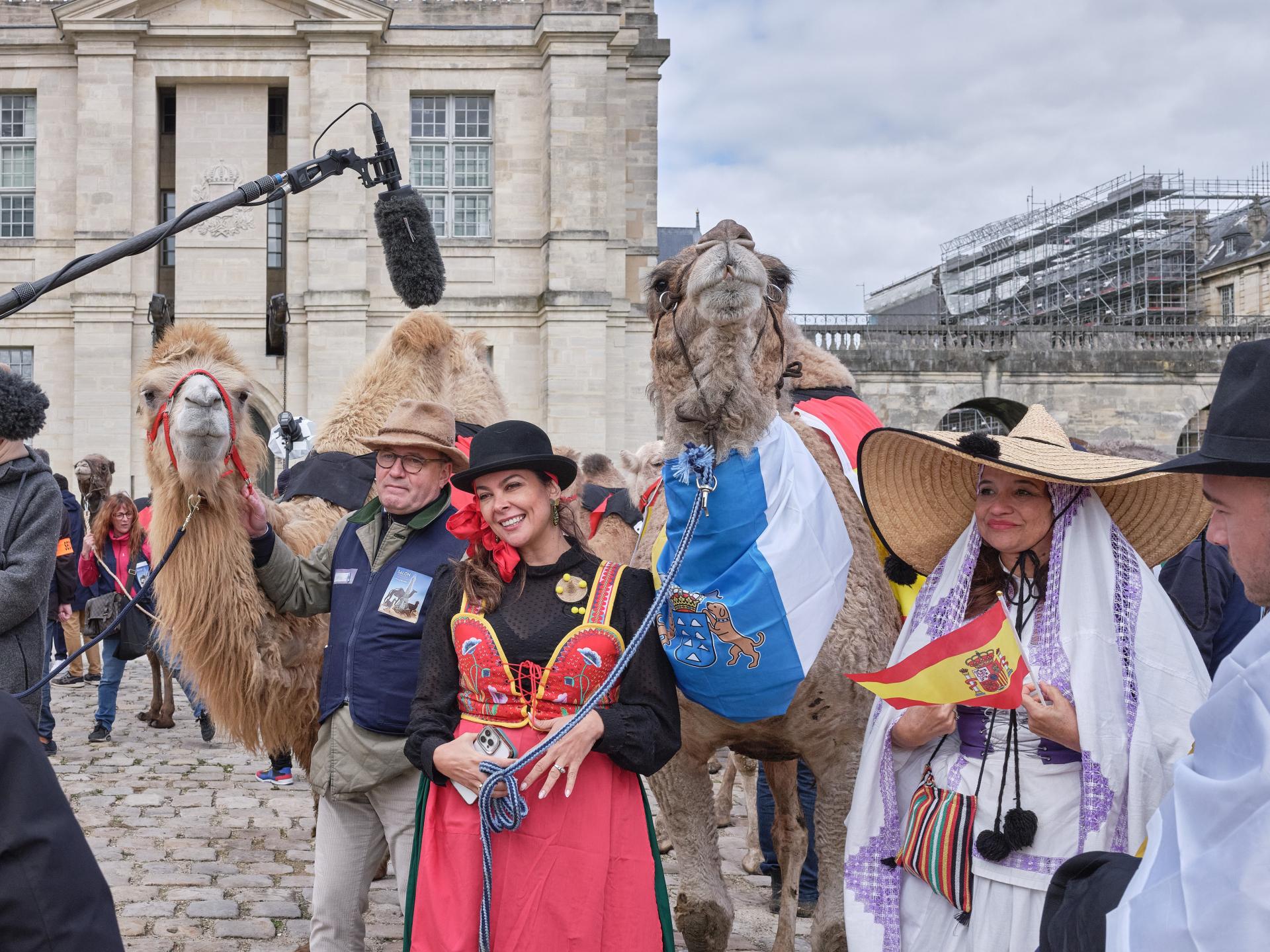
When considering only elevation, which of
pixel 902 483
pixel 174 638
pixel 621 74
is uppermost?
pixel 621 74

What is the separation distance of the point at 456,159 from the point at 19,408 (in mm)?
24492

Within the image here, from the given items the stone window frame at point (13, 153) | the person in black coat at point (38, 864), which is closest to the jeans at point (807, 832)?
the person in black coat at point (38, 864)

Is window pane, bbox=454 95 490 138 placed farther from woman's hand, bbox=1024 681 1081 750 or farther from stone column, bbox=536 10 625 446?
woman's hand, bbox=1024 681 1081 750

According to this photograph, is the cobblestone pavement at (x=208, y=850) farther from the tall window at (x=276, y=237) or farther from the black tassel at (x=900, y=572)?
the tall window at (x=276, y=237)

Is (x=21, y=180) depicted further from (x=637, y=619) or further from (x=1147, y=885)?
(x=1147, y=885)

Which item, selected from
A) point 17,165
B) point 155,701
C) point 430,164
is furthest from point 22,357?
point 155,701

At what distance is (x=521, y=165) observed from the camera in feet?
90.6

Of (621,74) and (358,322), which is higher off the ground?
(621,74)

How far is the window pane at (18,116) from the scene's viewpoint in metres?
27.5

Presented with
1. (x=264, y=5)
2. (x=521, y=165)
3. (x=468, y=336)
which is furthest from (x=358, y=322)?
(x=468, y=336)

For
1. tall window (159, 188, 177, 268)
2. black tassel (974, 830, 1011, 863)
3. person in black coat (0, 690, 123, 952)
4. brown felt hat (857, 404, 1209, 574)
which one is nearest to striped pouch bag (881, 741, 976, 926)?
black tassel (974, 830, 1011, 863)

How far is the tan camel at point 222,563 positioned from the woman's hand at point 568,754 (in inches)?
77.9

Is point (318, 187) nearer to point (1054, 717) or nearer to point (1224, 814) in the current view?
point (1054, 717)

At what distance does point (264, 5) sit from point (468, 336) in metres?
23.5
